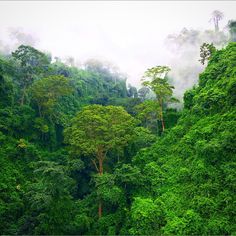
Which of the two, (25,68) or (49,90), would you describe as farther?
(25,68)

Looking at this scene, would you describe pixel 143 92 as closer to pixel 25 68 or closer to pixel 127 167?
pixel 25 68

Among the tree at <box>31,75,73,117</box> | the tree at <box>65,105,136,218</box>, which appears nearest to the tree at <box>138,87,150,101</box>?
the tree at <box>31,75,73,117</box>

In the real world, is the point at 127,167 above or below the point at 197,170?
above

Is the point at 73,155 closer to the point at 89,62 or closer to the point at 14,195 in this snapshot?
the point at 14,195

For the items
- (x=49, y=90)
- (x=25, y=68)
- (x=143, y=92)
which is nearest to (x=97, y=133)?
(x=49, y=90)

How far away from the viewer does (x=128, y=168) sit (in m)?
25.6

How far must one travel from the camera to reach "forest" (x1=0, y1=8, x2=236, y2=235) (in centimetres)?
2084

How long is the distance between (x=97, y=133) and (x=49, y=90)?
43.1ft

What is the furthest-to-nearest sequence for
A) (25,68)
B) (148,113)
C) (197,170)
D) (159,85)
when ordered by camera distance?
(25,68) → (148,113) → (159,85) → (197,170)

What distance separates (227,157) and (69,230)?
13.1 meters

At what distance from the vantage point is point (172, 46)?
280 ft

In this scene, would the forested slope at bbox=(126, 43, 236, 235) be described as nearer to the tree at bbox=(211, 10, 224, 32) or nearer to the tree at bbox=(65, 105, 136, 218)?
the tree at bbox=(65, 105, 136, 218)

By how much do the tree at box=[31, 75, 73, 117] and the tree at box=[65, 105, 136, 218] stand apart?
10.3 m

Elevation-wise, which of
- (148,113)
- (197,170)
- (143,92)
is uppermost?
(143,92)
